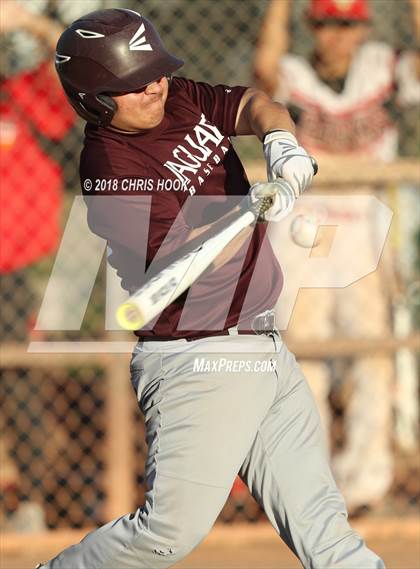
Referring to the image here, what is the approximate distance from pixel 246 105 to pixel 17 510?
2.97 metres

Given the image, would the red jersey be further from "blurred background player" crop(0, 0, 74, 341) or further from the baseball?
the baseball

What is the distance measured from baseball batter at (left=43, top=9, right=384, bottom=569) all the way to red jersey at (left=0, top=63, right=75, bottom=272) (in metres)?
2.28

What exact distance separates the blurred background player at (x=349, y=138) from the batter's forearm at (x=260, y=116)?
86.9 inches

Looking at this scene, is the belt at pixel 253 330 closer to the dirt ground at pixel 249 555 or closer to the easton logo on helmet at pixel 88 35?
the easton logo on helmet at pixel 88 35

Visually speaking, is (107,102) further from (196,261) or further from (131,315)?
(131,315)

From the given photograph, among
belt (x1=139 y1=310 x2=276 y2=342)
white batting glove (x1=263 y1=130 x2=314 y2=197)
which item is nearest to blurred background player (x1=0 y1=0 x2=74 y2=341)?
belt (x1=139 y1=310 x2=276 y2=342)

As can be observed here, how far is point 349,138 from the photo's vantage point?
5863 mm

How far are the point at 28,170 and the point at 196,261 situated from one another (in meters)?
2.79

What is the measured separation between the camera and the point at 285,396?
3.42 meters

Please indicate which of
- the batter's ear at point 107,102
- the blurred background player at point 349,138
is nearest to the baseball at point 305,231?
the batter's ear at point 107,102

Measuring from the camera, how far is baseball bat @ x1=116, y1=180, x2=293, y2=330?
2.99 meters

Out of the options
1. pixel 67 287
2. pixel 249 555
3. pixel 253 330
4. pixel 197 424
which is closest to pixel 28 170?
pixel 67 287

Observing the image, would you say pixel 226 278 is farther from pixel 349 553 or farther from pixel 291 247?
pixel 291 247

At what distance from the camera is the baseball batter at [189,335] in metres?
3.23
